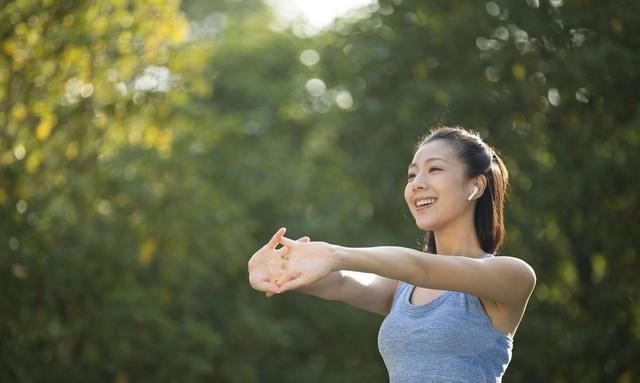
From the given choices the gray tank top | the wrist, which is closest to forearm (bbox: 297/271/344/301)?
the gray tank top

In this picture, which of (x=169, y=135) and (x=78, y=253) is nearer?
(x=78, y=253)

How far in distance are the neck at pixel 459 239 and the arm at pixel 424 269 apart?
0.25 m

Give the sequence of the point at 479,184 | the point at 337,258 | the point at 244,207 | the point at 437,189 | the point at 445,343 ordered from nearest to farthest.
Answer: the point at 337,258 < the point at 445,343 < the point at 437,189 < the point at 479,184 < the point at 244,207

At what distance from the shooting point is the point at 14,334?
23.3 ft

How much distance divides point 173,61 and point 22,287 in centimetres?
235

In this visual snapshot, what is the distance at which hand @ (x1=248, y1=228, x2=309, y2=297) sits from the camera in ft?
7.82

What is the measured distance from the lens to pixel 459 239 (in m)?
2.91

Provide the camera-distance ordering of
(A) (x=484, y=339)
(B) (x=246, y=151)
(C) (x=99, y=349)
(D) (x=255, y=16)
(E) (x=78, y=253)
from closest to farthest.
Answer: (A) (x=484, y=339)
(E) (x=78, y=253)
(C) (x=99, y=349)
(B) (x=246, y=151)
(D) (x=255, y=16)

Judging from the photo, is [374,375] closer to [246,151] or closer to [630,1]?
[246,151]

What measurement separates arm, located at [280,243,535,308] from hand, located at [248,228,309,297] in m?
0.03

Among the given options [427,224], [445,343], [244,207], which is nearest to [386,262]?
[445,343]

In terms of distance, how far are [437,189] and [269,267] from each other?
0.65 meters

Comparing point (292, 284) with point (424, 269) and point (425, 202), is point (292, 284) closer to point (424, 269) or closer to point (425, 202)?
point (424, 269)

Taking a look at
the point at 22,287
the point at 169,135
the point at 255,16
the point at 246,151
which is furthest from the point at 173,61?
the point at 255,16
